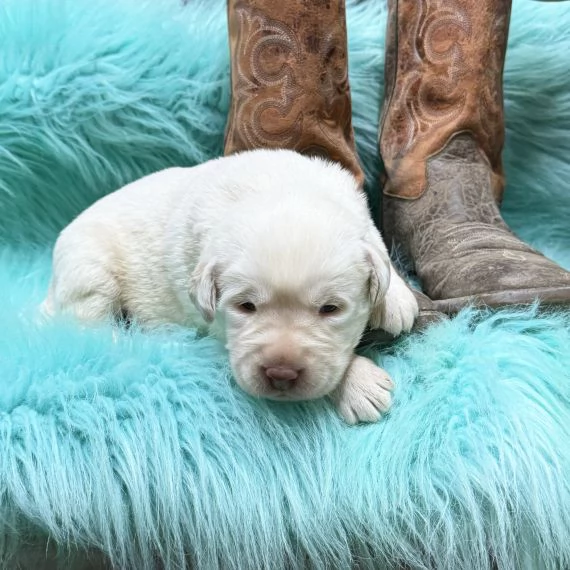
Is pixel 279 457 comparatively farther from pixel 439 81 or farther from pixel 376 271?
pixel 439 81

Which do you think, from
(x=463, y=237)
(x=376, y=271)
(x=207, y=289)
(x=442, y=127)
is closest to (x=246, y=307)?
(x=207, y=289)

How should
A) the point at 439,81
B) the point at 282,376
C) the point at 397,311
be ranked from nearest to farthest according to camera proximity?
the point at 282,376
the point at 397,311
the point at 439,81

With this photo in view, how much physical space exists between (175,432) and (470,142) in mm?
1010

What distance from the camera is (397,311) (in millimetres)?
1124

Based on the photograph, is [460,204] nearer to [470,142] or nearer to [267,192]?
[470,142]

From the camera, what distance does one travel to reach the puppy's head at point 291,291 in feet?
3.16

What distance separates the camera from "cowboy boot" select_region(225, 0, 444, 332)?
145cm

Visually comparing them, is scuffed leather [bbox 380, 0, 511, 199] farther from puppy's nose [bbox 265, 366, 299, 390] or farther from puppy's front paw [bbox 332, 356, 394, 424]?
puppy's nose [bbox 265, 366, 299, 390]

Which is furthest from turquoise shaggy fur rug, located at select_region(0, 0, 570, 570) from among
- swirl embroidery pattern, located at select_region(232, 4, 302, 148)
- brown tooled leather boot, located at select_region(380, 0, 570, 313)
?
swirl embroidery pattern, located at select_region(232, 4, 302, 148)

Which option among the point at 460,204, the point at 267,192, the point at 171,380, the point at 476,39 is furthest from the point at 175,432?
the point at 476,39

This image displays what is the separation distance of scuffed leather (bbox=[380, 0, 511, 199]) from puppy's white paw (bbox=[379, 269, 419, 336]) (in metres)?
0.47

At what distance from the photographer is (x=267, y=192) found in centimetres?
111

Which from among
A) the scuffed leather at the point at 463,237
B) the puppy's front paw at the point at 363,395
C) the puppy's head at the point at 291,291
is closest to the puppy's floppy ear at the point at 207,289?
the puppy's head at the point at 291,291

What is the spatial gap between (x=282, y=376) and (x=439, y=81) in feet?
3.07
